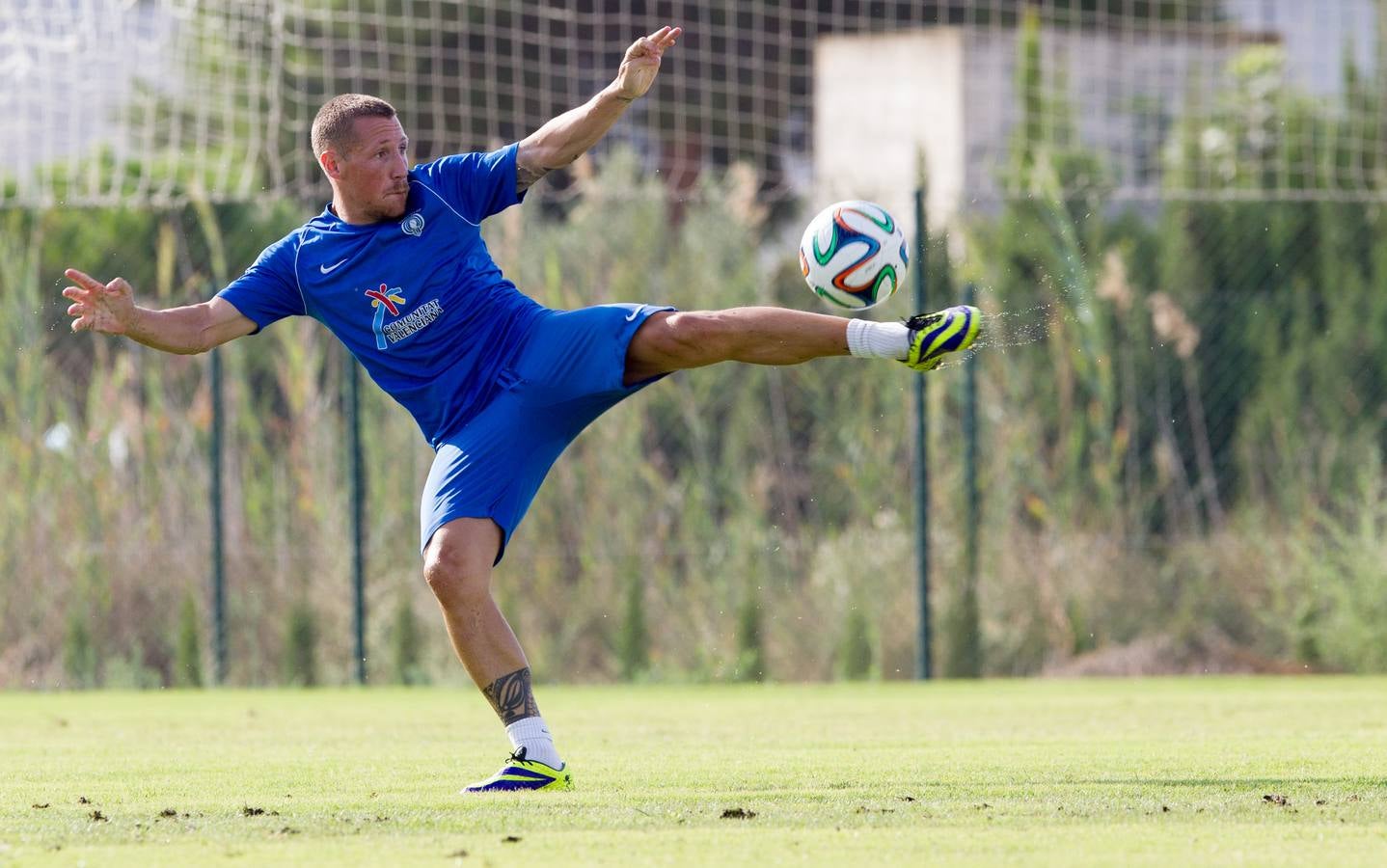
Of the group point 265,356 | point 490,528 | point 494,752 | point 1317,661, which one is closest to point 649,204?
point 265,356

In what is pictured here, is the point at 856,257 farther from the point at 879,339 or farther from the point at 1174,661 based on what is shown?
the point at 1174,661

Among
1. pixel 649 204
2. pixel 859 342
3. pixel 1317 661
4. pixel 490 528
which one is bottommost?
pixel 1317 661

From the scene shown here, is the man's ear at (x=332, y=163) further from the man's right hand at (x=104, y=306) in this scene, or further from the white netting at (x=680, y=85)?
the white netting at (x=680, y=85)

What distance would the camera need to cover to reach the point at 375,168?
253 inches

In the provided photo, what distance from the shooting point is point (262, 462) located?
42.2 ft

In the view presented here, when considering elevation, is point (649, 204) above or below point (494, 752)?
above

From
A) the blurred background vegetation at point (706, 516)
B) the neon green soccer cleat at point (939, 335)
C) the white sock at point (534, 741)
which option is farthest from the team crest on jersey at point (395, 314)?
the blurred background vegetation at point (706, 516)

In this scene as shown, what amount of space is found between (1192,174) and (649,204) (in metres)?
8.62

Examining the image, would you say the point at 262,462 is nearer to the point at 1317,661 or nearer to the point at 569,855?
the point at 1317,661

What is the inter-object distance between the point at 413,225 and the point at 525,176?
1.33 ft

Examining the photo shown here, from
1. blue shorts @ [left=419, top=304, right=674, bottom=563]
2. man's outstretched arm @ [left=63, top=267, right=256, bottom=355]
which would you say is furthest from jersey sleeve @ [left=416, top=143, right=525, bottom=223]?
man's outstretched arm @ [left=63, top=267, right=256, bottom=355]

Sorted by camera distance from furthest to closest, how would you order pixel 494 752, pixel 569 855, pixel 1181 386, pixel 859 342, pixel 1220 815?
pixel 1181 386 < pixel 494 752 < pixel 859 342 < pixel 1220 815 < pixel 569 855

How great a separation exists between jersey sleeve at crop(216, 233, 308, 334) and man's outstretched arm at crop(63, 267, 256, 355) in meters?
0.03

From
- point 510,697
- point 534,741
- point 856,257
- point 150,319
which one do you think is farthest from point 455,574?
point 856,257
